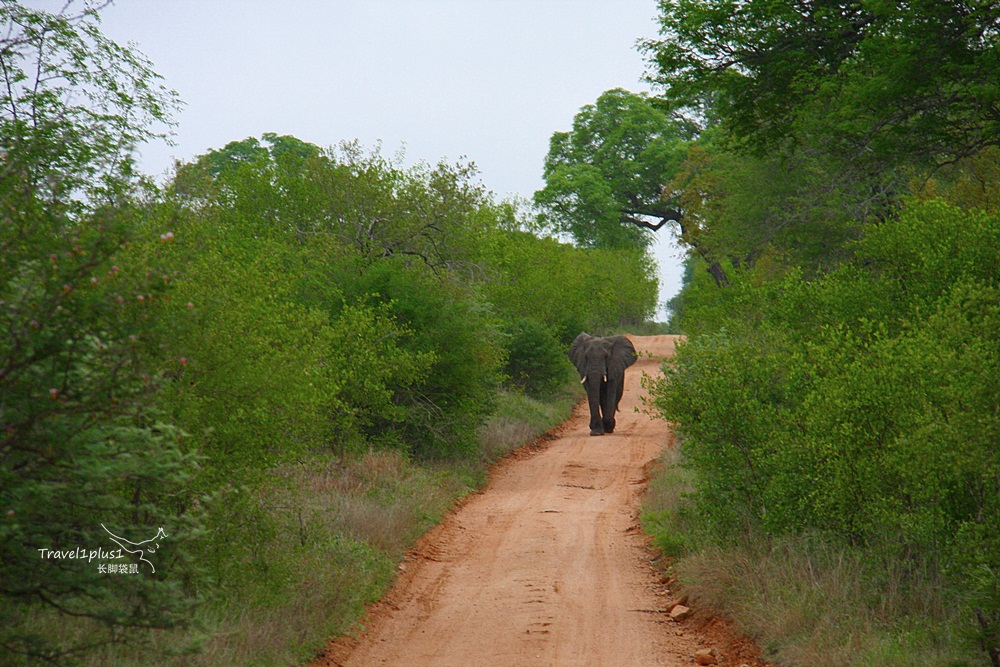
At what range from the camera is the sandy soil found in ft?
26.5

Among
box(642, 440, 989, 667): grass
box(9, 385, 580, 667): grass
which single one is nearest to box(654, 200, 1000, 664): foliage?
box(642, 440, 989, 667): grass

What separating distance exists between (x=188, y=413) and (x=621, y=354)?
19.8 m

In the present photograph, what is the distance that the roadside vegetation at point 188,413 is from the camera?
177 inches

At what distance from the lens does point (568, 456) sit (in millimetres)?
20484

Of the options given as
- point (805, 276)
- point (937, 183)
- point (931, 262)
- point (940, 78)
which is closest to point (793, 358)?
point (931, 262)

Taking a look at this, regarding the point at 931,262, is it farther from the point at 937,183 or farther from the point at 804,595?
the point at 937,183

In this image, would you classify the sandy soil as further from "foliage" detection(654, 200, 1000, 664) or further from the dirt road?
"foliage" detection(654, 200, 1000, 664)

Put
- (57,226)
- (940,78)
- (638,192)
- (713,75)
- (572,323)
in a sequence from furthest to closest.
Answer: (638,192) < (572,323) < (713,75) < (940,78) < (57,226)

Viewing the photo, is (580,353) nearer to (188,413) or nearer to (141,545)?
(188,413)

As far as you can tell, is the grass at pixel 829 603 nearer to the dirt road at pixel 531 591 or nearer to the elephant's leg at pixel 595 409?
the dirt road at pixel 531 591

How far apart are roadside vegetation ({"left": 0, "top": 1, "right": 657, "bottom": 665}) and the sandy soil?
0.44 metres

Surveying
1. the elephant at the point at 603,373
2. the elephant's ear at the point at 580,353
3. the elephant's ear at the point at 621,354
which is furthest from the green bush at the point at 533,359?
the elephant's ear at the point at 621,354

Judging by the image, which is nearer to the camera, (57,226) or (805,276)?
(57,226)

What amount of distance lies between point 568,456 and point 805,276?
9.59 meters
